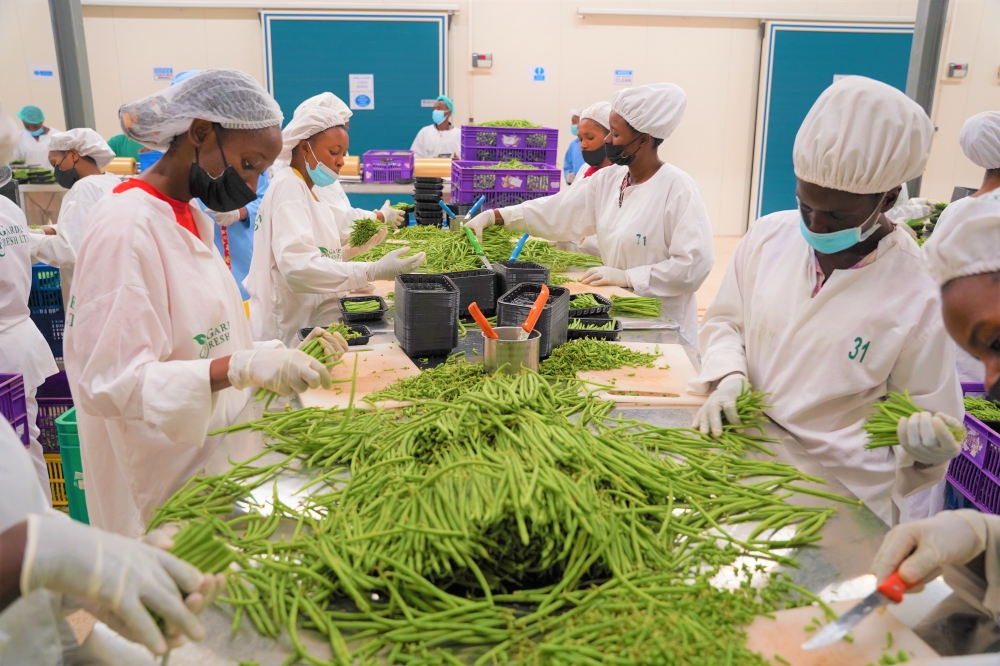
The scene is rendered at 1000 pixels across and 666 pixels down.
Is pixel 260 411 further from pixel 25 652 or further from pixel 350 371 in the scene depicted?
pixel 25 652

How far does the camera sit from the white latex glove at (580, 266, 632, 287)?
10.7 ft

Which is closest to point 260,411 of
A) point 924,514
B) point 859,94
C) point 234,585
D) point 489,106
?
point 234,585

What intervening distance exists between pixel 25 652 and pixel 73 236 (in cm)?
385

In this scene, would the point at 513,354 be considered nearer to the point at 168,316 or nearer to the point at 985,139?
the point at 168,316

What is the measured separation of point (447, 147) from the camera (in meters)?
8.92

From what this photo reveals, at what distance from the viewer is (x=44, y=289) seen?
14.0 feet

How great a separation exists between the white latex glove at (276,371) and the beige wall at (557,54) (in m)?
Answer: 8.49

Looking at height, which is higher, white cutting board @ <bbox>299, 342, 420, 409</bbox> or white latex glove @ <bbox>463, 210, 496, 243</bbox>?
white latex glove @ <bbox>463, 210, 496, 243</bbox>

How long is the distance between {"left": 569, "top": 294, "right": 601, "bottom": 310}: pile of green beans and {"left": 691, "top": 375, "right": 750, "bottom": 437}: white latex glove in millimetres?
864

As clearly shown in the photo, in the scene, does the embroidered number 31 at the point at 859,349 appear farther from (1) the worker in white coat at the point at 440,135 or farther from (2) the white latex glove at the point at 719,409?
(1) the worker in white coat at the point at 440,135

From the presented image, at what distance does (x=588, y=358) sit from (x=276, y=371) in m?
1.00

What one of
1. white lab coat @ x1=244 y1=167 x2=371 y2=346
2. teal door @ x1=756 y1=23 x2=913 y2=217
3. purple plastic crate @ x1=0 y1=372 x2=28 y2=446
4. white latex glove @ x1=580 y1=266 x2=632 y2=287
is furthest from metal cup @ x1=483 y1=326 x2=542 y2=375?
teal door @ x1=756 y1=23 x2=913 y2=217

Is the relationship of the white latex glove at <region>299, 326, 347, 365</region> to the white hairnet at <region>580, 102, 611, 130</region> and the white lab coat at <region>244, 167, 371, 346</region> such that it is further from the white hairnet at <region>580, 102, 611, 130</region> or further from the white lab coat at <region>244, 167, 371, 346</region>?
the white hairnet at <region>580, 102, 611, 130</region>

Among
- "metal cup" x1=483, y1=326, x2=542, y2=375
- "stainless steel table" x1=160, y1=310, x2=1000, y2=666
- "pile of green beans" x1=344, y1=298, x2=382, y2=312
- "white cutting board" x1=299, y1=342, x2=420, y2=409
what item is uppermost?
"metal cup" x1=483, y1=326, x2=542, y2=375
